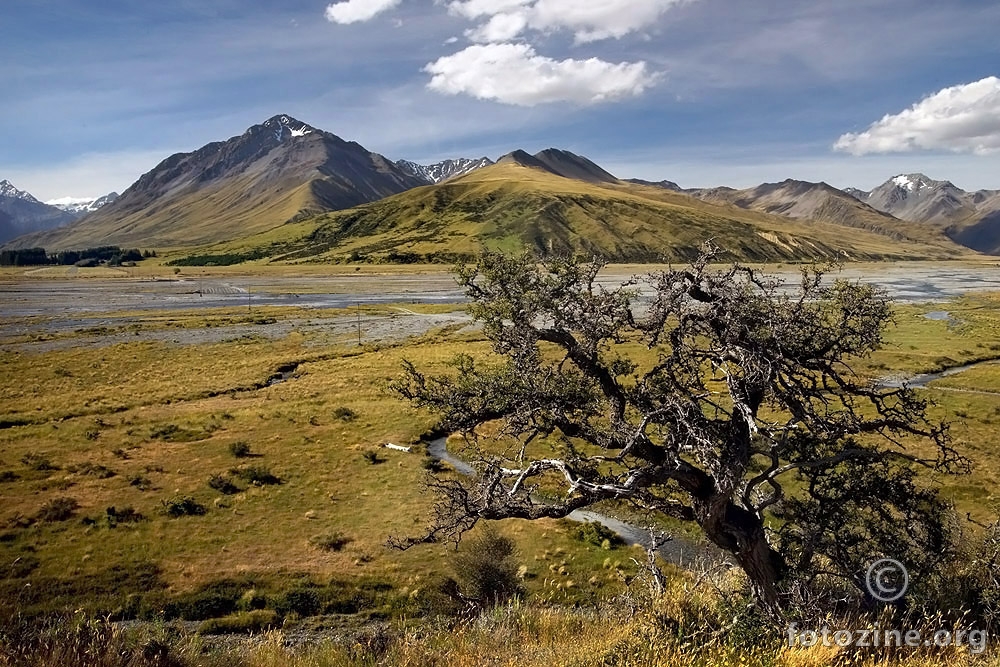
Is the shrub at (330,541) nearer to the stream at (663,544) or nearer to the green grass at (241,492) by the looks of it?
the green grass at (241,492)

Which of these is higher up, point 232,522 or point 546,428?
point 546,428

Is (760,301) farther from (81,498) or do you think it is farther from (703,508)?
(81,498)

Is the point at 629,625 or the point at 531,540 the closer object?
the point at 629,625

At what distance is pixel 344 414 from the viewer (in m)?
53.4

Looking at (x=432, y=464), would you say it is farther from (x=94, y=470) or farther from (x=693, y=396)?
(x=693, y=396)

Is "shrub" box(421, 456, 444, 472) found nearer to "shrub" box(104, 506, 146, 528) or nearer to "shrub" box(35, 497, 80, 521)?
"shrub" box(104, 506, 146, 528)

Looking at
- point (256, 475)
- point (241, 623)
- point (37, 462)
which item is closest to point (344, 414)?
point (256, 475)

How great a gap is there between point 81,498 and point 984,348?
103 metres

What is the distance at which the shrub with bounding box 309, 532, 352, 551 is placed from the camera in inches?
1145

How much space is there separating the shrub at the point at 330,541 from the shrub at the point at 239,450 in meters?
15.7

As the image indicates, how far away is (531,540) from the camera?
29.8 meters

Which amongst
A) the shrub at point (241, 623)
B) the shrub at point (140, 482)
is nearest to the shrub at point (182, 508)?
the shrub at point (140, 482)

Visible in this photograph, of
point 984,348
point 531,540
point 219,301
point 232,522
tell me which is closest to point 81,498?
point 232,522

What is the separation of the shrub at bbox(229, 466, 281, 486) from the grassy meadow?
179 millimetres
